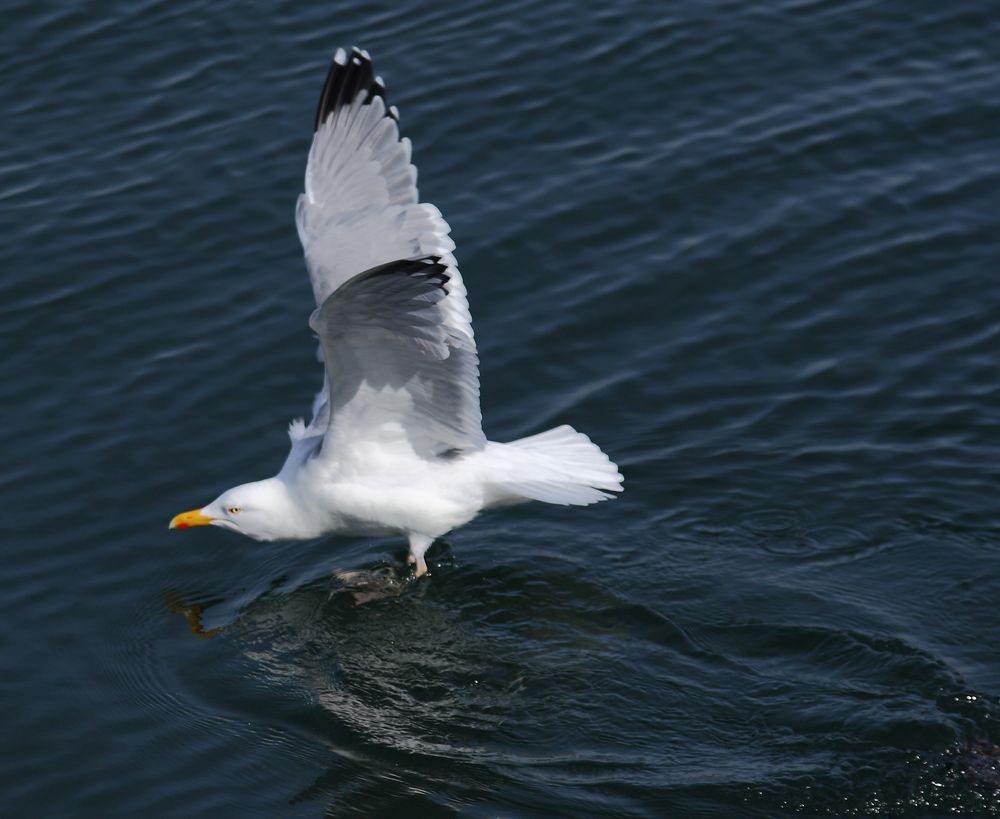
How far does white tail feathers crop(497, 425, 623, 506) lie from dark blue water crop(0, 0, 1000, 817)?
0.57 metres

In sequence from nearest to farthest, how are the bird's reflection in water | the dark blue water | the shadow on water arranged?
Answer: the shadow on water, the bird's reflection in water, the dark blue water

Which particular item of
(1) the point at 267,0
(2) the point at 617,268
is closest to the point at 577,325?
(2) the point at 617,268

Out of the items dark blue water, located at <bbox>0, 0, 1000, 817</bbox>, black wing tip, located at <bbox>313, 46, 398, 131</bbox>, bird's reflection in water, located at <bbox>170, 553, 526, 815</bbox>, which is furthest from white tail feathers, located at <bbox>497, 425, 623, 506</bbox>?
black wing tip, located at <bbox>313, 46, 398, 131</bbox>

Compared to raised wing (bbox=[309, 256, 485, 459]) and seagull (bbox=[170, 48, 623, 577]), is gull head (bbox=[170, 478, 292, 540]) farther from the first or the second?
raised wing (bbox=[309, 256, 485, 459])

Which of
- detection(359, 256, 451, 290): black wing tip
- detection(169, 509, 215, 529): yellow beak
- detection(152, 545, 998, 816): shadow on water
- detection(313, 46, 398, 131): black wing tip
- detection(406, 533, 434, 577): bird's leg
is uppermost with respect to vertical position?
detection(313, 46, 398, 131): black wing tip

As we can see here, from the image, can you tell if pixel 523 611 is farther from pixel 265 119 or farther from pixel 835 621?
pixel 265 119

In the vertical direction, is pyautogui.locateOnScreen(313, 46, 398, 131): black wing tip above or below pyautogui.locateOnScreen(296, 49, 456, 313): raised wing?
above

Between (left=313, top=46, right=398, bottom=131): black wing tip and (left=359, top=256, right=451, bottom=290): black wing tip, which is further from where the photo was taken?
(left=313, top=46, right=398, bottom=131): black wing tip

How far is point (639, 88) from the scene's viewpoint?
13219 millimetres

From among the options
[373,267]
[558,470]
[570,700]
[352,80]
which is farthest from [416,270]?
[570,700]

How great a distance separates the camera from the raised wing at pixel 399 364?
24.6 feet

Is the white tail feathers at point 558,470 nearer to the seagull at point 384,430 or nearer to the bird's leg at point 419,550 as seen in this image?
the seagull at point 384,430

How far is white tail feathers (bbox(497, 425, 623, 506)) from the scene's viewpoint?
849 cm

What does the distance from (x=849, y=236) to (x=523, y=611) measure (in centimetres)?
426
